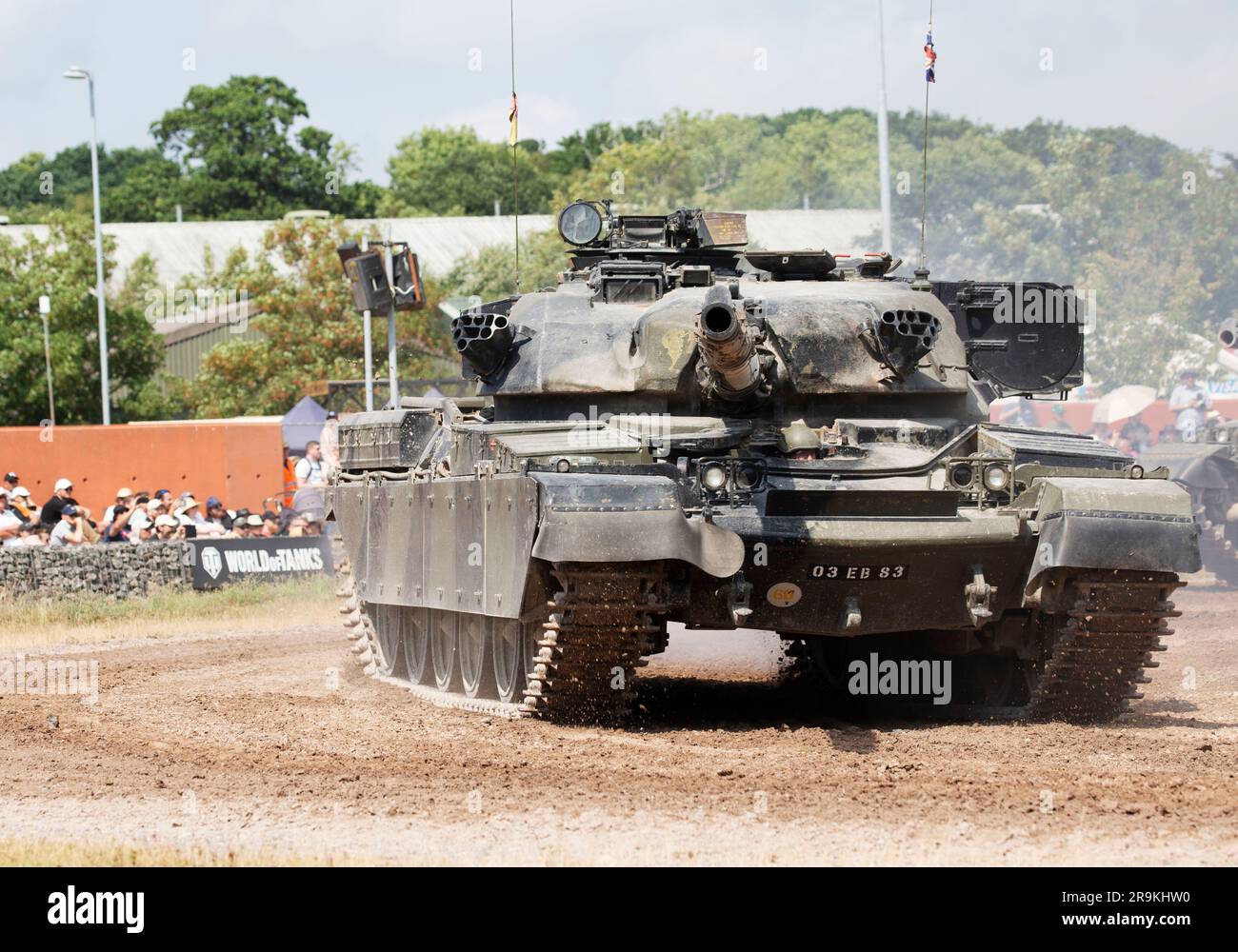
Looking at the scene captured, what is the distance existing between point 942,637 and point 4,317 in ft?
113

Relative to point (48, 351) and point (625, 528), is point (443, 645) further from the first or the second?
point (48, 351)

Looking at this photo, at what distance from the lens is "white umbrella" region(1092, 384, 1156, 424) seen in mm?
39562

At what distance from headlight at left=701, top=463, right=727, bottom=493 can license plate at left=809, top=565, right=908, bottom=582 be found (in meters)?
0.80

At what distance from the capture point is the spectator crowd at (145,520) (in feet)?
81.5

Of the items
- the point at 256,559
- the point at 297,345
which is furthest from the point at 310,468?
the point at 297,345

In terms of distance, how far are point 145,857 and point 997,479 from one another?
6.71 meters

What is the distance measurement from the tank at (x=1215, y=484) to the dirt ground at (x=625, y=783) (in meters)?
11.3

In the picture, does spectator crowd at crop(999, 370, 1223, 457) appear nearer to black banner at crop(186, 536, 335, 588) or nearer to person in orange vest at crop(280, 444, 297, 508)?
person in orange vest at crop(280, 444, 297, 508)

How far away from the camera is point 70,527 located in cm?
2480

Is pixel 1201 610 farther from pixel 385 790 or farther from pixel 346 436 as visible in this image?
pixel 385 790

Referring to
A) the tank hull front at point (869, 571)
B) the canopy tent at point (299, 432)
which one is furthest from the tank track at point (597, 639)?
the canopy tent at point (299, 432)

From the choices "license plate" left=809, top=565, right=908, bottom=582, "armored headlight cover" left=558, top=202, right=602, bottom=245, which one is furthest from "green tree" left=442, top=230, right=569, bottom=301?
"license plate" left=809, top=565, right=908, bottom=582
